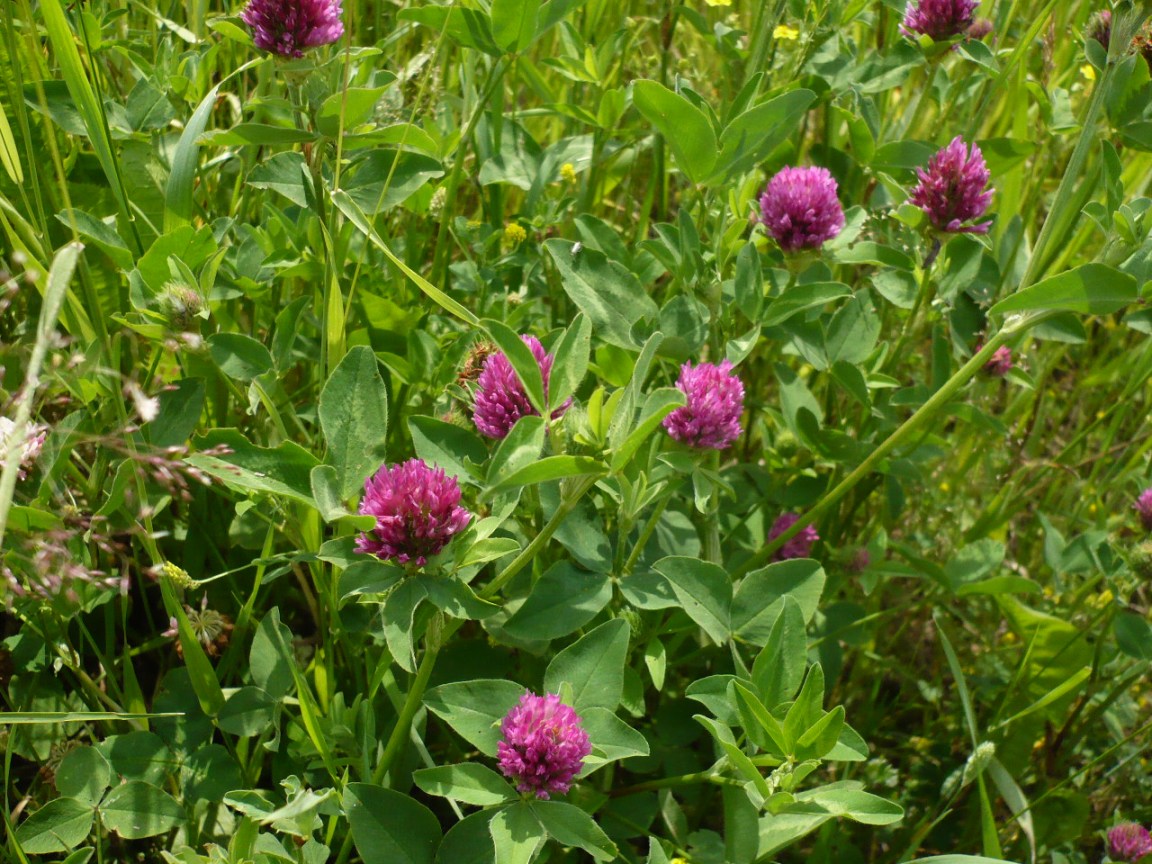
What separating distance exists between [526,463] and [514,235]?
86cm

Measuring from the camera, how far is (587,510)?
1407 millimetres

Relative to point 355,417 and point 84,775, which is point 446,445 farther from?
point 84,775

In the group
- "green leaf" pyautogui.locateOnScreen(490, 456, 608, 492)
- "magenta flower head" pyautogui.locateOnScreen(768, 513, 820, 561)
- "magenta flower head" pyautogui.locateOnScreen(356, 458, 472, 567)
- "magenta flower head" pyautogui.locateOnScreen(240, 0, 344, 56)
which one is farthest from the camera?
"magenta flower head" pyautogui.locateOnScreen(768, 513, 820, 561)

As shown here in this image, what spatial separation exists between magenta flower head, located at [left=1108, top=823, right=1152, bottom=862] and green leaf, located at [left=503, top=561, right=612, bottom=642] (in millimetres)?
901

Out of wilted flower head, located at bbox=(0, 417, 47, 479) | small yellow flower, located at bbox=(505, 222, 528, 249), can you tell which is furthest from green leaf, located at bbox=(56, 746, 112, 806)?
small yellow flower, located at bbox=(505, 222, 528, 249)

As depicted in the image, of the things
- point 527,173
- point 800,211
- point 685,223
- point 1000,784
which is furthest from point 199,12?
point 1000,784

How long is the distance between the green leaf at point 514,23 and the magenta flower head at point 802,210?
1.34 feet

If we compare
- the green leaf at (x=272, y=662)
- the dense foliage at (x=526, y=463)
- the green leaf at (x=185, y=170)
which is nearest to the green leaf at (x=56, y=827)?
the dense foliage at (x=526, y=463)

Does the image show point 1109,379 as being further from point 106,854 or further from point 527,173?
point 106,854

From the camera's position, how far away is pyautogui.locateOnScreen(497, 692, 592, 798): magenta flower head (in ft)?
3.68

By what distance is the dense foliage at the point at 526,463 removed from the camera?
1183 mm

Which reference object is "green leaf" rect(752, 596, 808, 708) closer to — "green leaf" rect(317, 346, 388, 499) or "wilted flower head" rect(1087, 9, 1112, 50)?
"green leaf" rect(317, 346, 388, 499)

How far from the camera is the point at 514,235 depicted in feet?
6.01

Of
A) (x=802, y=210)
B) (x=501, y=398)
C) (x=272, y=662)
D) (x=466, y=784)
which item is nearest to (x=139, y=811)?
(x=272, y=662)
